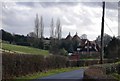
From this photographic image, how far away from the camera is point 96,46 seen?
12925cm

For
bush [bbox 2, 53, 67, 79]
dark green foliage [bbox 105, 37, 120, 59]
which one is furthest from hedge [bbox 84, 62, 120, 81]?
dark green foliage [bbox 105, 37, 120, 59]

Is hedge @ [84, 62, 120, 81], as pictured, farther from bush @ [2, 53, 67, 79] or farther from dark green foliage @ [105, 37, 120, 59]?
dark green foliage @ [105, 37, 120, 59]

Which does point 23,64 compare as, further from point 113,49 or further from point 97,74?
point 113,49

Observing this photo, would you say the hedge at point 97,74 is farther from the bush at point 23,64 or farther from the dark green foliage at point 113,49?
the dark green foliage at point 113,49

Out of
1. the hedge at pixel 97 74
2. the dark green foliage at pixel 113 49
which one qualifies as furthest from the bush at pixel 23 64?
the dark green foliage at pixel 113 49

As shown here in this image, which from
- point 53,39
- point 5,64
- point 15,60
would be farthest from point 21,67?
point 53,39

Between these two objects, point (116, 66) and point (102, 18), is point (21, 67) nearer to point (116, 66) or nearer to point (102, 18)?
point (116, 66)

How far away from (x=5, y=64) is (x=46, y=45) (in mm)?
84094

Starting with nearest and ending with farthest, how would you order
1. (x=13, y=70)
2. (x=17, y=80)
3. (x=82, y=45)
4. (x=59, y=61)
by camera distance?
(x=17, y=80)
(x=13, y=70)
(x=59, y=61)
(x=82, y=45)

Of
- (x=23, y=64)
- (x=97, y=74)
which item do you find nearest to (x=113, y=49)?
(x=23, y=64)

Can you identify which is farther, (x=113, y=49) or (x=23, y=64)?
(x=113, y=49)

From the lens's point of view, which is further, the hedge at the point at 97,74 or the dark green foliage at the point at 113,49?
the dark green foliage at the point at 113,49

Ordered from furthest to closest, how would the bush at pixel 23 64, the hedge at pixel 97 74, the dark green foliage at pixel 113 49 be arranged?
the dark green foliage at pixel 113 49 < the bush at pixel 23 64 < the hedge at pixel 97 74

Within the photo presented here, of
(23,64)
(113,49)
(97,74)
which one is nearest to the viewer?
(97,74)
